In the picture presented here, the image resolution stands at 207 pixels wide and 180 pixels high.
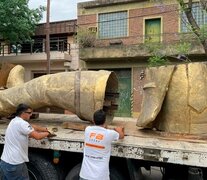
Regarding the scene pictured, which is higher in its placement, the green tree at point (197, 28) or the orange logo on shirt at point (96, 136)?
the green tree at point (197, 28)

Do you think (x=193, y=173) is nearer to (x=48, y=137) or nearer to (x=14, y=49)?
(x=48, y=137)

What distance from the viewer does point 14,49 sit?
72.1ft

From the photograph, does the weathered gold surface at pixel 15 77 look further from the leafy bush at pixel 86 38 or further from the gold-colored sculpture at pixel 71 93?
the leafy bush at pixel 86 38

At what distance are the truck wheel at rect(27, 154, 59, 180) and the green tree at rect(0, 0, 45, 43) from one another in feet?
43.9

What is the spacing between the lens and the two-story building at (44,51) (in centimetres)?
2022

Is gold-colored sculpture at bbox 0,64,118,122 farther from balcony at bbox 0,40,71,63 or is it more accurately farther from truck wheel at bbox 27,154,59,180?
balcony at bbox 0,40,71,63

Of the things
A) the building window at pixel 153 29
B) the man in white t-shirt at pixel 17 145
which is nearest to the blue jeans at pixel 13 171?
the man in white t-shirt at pixel 17 145

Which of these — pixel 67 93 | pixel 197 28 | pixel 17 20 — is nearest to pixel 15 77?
pixel 67 93

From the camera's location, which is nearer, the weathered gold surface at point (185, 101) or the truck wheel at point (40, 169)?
the weathered gold surface at point (185, 101)

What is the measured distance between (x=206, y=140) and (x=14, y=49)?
18.8 m

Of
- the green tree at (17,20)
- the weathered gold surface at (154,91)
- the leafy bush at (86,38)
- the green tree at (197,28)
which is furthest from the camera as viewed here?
the leafy bush at (86,38)

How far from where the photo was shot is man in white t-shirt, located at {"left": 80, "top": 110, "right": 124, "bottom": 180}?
416cm

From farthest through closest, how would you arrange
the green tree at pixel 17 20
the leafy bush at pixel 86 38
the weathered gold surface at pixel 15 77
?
the leafy bush at pixel 86 38 → the green tree at pixel 17 20 → the weathered gold surface at pixel 15 77

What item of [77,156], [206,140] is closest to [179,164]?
[206,140]
